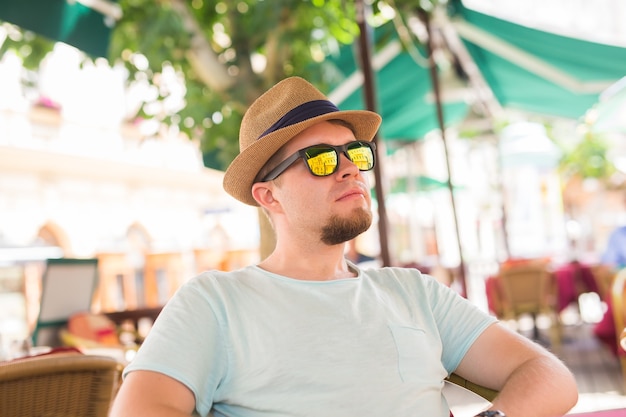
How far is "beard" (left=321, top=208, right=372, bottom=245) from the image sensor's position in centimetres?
171

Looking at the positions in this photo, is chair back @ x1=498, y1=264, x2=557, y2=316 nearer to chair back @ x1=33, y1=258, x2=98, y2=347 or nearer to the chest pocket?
chair back @ x1=33, y1=258, x2=98, y2=347

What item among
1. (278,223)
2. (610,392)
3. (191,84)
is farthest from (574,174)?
(278,223)

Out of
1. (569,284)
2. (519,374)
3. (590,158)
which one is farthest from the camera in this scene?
(590,158)

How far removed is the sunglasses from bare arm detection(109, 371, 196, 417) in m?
0.61

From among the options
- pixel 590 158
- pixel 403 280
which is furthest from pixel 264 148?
pixel 590 158

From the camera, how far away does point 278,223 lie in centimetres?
183

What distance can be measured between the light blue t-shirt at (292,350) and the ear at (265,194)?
201 millimetres

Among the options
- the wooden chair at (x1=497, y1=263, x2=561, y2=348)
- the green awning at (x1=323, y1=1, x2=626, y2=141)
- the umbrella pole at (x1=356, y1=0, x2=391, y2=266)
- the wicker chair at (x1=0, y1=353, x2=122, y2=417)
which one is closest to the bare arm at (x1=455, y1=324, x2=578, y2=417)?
the wicker chair at (x1=0, y1=353, x2=122, y2=417)

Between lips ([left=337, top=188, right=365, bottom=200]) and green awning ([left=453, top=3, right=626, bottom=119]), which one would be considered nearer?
lips ([left=337, top=188, right=365, bottom=200])

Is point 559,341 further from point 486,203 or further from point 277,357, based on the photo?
point 486,203

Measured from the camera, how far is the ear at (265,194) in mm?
1837

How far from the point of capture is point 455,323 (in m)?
1.76

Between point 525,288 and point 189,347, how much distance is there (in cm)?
695

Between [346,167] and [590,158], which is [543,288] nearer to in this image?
[346,167]
